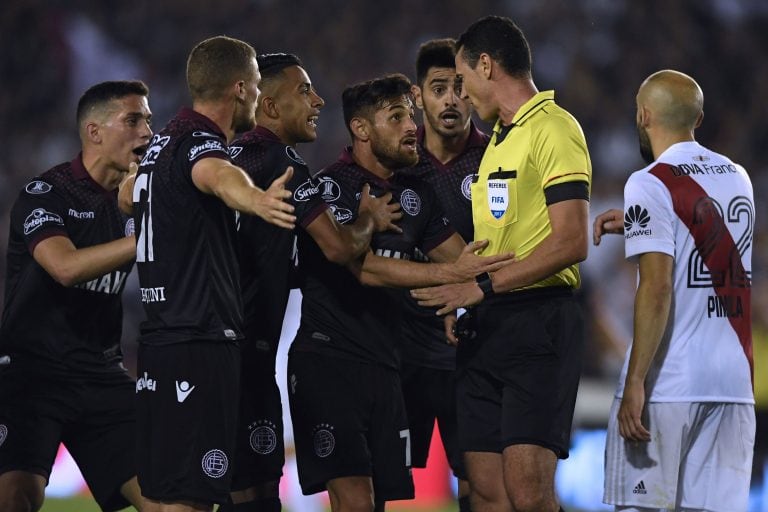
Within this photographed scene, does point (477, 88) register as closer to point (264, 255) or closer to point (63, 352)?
point (264, 255)

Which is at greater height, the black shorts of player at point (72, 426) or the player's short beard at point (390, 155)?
the player's short beard at point (390, 155)

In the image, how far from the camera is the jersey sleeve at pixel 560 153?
15.8 feet

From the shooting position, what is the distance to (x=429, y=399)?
616 cm

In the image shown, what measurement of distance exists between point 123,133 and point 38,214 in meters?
0.67

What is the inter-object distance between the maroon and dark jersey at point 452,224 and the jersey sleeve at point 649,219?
1.46 m

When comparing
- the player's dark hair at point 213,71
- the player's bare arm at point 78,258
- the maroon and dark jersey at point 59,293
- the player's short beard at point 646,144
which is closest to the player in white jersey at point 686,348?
the player's short beard at point 646,144

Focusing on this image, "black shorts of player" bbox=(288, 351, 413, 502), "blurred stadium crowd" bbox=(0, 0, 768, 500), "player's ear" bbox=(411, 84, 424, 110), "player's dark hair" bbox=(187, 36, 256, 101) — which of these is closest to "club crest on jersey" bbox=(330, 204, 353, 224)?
"black shorts of player" bbox=(288, 351, 413, 502)

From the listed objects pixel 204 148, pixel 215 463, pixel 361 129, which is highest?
pixel 361 129

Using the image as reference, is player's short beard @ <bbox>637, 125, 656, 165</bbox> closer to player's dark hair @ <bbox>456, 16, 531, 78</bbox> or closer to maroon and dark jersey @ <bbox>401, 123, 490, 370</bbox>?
player's dark hair @ <bbox>456, 16, 531, 78</bbox>

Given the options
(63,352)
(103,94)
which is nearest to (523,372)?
(63,352)

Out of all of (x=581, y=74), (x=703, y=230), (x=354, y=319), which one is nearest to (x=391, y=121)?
(x=354, y=319)

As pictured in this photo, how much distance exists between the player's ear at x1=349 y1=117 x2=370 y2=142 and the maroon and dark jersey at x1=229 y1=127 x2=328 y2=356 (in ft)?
1.46

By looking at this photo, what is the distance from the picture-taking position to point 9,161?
41.8 feet

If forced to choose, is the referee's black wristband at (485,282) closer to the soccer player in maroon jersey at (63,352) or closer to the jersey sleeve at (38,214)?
the soccer player in maroon jersey at (63,352)
